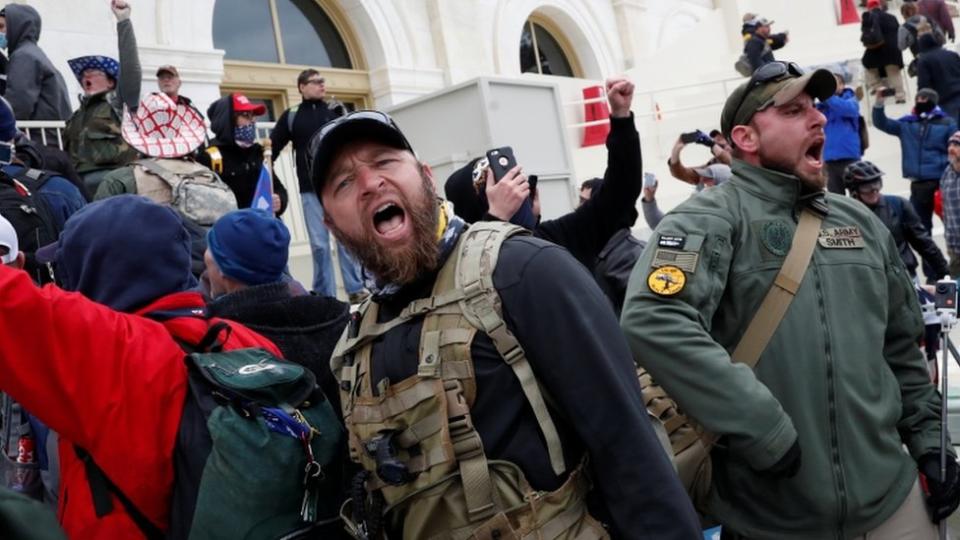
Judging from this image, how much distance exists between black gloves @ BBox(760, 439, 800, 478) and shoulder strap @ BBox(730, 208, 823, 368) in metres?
0.30

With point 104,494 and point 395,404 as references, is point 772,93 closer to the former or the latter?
point 395,404

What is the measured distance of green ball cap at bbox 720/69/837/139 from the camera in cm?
273

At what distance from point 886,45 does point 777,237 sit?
1343 centimetres

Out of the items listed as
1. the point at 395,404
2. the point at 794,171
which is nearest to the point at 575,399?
the point at 395,404

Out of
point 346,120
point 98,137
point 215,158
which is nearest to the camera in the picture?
point 346,120

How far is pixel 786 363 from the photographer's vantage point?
8.25 feet

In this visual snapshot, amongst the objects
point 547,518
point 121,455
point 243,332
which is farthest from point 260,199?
point 547,518

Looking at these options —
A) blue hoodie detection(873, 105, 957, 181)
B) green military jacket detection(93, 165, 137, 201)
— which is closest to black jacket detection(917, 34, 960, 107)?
blue hoodie detection(873, 105, 957, 181)

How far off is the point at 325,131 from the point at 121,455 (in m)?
0.89

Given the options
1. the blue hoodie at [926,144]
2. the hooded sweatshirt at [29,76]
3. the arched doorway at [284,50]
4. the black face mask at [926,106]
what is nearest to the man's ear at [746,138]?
the hooded sweatshirt at [29,76]

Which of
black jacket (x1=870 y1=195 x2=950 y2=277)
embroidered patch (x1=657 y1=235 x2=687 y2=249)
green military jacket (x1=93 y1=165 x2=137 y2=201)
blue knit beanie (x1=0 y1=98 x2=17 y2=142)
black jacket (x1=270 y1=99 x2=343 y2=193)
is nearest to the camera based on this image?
embroidered patch (x1=657 y1=235 x2=687 y2=249)

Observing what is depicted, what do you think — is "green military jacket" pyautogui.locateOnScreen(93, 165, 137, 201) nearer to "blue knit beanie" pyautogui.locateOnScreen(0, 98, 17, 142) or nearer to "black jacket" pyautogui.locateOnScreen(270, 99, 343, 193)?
"blue knit beanie" pyautogui.locateOnScreen(0, 98, 17, 142)

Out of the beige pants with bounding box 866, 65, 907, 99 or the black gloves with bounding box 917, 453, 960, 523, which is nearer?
the black gloves with bounding box 917, 453, 960, 523

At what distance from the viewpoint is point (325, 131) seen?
2.09 meters
